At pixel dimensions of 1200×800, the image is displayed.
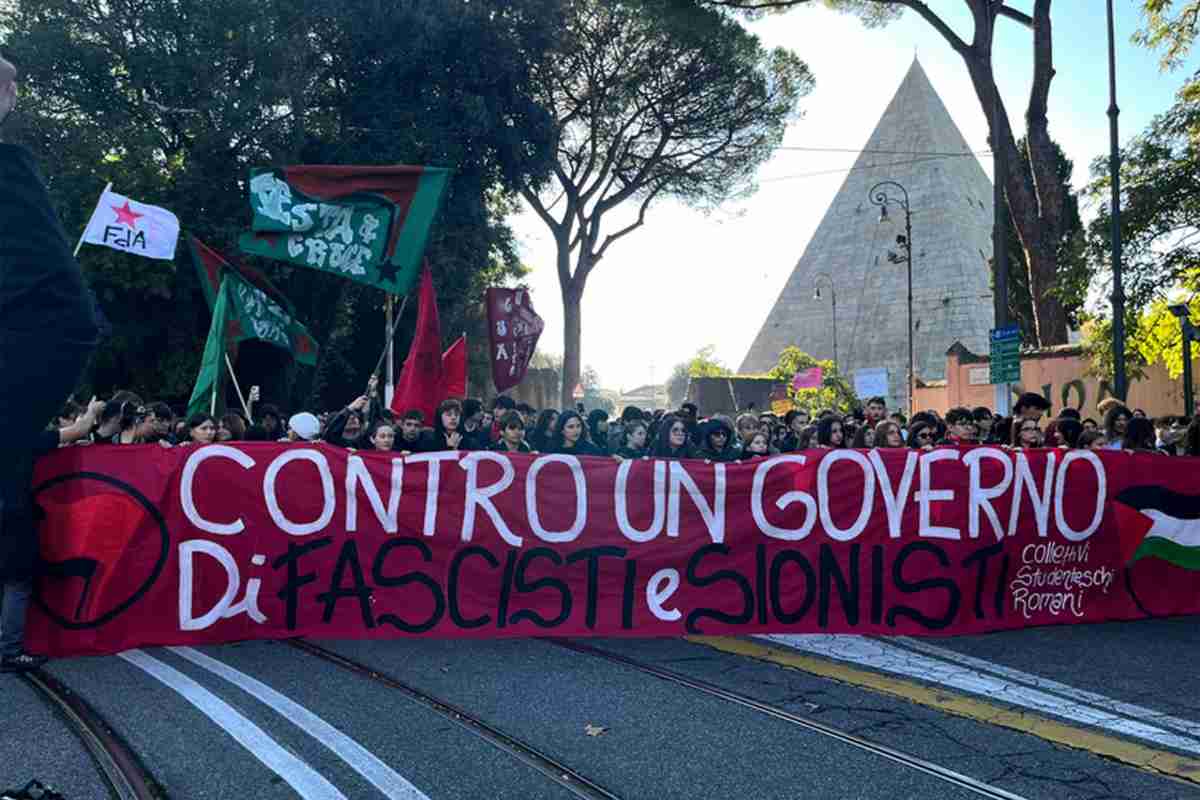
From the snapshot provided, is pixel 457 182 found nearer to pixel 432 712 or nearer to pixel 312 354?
pixel 312 354

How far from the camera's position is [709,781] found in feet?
→ 12.5

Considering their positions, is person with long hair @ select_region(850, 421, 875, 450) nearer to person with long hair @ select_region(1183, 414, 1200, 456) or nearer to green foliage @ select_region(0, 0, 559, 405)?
person with long hair @ select_region(1183, 414, 1200, 456)

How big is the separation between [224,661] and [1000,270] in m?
14.2

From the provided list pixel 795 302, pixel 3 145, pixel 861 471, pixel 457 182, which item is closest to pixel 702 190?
pixel 457 182

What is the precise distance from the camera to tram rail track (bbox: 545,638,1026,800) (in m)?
3.78

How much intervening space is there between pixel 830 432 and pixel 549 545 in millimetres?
3431

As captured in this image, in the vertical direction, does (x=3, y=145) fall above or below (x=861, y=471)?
above

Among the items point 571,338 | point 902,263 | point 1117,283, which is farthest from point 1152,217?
point 902,263

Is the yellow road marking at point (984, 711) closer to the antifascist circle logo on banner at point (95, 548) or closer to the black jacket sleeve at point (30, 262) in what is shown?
the antifascist circle logo on banner at point (95, 548)

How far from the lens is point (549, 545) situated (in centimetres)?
642

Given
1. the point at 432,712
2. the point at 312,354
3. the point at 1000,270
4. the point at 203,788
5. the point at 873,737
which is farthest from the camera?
the point at 1000,270

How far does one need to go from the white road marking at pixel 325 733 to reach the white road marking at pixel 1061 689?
339cm

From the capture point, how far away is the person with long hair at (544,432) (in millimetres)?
8133

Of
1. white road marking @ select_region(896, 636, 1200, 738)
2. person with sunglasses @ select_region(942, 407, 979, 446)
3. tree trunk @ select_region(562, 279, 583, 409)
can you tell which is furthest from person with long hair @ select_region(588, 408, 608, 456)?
tree trunk @ select_region(562, 279, 583, 409)
